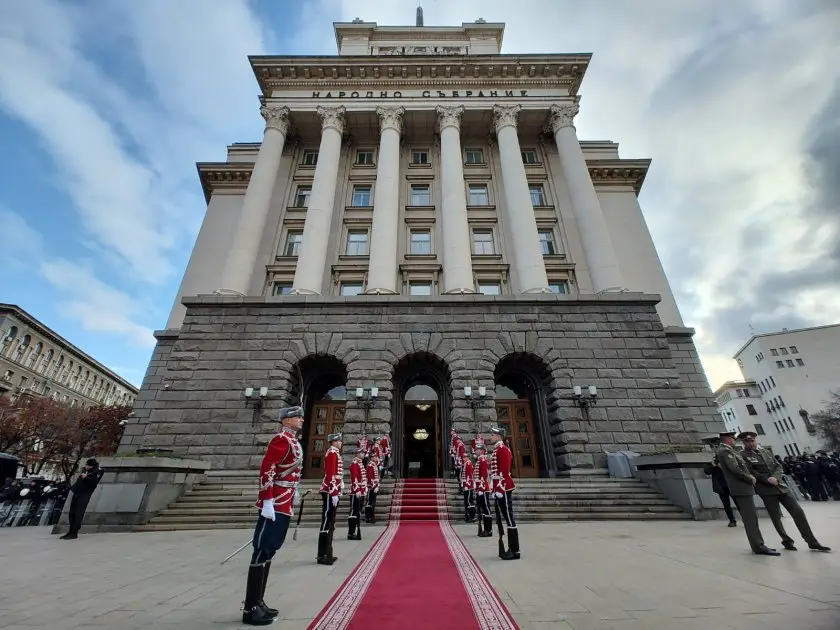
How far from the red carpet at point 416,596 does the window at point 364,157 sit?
2417 cm

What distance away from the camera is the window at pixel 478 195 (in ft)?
79.3

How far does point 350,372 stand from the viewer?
16281mm

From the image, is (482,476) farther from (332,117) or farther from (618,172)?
(618,172)

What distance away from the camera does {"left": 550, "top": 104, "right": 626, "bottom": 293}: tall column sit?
19297mm

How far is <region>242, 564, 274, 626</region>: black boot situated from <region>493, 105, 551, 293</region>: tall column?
1677 cm

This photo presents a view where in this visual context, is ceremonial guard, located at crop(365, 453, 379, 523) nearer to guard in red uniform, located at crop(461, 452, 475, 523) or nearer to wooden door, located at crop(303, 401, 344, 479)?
guard in red uniform, located at crop(461, 452, 475, 523)

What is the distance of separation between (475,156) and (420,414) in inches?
716

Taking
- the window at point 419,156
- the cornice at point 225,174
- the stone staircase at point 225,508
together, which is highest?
the window at point 419,156

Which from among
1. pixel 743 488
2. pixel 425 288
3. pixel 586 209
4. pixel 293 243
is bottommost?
pixel 743 488

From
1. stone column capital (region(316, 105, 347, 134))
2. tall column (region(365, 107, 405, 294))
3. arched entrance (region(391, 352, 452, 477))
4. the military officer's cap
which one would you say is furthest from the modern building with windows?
the military officer's cap

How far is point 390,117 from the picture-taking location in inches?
954

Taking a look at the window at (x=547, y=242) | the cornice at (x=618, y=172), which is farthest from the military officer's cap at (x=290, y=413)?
the cornice at (x=618, y=172)

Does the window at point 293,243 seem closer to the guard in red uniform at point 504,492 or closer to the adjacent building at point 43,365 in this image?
the guard in red uniform at point 504,492

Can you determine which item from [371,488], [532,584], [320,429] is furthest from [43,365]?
[532,584]
